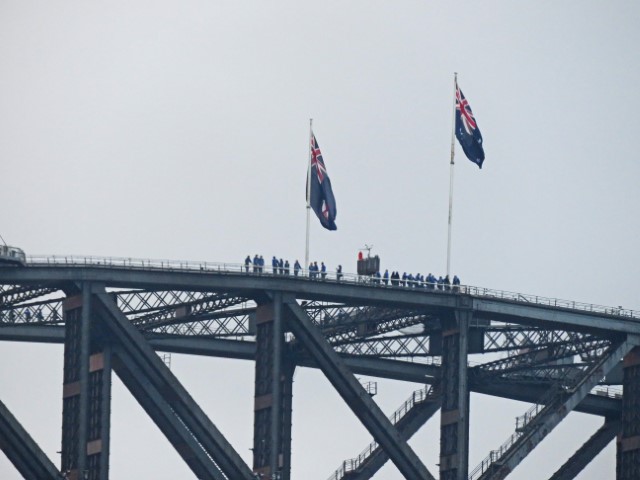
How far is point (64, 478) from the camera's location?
196 meters

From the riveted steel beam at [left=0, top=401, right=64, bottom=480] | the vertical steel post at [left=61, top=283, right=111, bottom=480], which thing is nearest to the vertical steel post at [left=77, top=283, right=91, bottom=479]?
the vertical steel post at [left=61, top=283, right=111, bottom=480]

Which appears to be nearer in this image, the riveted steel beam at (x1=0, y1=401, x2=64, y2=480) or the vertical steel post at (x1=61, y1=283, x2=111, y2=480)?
the riveted steel beam at (x1=0, y1=401, x2=64, y2=480)

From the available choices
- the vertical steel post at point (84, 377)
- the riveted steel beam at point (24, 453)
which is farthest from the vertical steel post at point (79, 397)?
the riveted steel beam at point (24, 453)

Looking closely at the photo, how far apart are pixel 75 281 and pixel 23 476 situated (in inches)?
585

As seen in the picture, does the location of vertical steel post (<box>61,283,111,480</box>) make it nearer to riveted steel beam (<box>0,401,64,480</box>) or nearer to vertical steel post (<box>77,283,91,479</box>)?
vertical steel post (<box>77,283,91,479</box>)

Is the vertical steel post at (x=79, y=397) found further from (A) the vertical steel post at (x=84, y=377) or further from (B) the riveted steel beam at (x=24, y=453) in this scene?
(B) the riveted steel beam at (x=24, y=453)

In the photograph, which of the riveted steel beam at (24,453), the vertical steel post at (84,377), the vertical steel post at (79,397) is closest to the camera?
the riveted steel beam at (24,453)

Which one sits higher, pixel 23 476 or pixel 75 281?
pixel 75 281

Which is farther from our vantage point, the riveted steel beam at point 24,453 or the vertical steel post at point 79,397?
the vertical steel post at point 79,397

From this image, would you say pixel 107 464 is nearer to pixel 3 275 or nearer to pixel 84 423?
pixel 84 423

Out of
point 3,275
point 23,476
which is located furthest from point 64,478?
point 3,275

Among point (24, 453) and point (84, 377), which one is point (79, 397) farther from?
point (24, 453)

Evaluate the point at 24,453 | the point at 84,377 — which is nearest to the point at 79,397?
the point at 84,377

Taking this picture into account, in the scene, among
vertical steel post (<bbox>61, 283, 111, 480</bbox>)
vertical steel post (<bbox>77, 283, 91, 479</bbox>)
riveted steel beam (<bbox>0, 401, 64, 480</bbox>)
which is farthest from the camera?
vertical steel post (<bbox>61, 283, 111, 480</bbox>)
